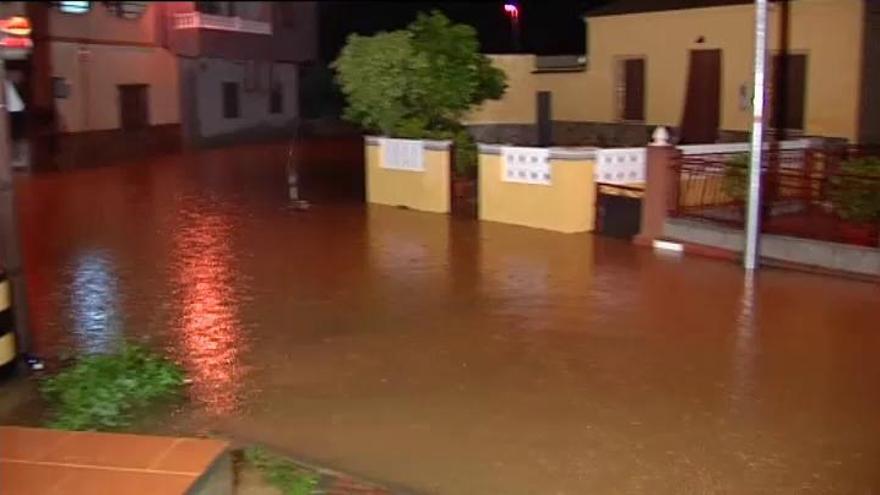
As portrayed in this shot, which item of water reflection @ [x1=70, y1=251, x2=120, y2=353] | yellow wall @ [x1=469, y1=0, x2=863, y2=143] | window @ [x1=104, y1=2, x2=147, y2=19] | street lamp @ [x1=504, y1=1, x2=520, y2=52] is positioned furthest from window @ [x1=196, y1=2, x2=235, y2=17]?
water reflection @ [x1=70, y1=251, x2=120, y2=353]

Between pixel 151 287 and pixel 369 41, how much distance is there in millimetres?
7254

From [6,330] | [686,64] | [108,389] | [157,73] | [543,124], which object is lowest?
[108,389]

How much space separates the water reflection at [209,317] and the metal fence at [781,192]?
17.7 ft

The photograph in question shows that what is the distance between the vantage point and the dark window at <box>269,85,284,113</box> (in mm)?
38594

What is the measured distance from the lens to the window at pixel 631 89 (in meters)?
20.5

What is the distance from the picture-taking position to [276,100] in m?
39.0

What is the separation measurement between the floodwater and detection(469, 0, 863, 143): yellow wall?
6220 millimetres

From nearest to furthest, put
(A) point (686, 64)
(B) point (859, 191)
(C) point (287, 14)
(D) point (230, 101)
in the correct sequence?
(B) point (859, 191) → (A) point (686, 64) → (D) point (230, 101) → (C) point (287, 14)

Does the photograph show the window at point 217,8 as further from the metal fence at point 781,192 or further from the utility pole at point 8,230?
the utility pole at point 8,230

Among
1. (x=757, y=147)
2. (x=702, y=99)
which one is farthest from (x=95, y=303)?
(x=702, y=99)

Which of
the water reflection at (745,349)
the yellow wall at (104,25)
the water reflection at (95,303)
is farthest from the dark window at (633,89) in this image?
the yellow wall at (104,25)

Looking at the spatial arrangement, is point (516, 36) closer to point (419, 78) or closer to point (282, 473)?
point (419, 78)

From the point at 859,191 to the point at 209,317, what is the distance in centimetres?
643

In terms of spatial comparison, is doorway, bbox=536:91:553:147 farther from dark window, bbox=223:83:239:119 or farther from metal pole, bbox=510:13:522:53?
dark window, bbox=223:83:239:119
